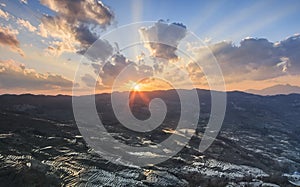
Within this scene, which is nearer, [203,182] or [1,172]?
[1,172]

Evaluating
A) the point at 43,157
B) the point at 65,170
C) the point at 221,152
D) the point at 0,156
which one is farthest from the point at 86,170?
the point at 221,152

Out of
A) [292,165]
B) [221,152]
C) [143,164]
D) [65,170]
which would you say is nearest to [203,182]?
[143,164]

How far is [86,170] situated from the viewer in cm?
8881

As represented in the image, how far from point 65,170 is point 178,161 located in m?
66.9

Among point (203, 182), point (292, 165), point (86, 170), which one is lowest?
point (292, 165)

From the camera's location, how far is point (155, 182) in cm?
8706

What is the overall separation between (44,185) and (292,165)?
177335 millimetres

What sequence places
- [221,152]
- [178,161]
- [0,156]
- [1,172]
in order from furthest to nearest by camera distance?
[221,152] < [178,161] < [0,156] < [1,172]

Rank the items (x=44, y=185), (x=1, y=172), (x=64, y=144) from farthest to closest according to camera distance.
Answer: (x=64, y=144) → (x=1, y=172) → (x=44, y=185)

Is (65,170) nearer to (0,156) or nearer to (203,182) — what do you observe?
(0,156)

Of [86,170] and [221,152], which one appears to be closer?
[86,170]

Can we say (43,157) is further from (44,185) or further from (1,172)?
(44,185)

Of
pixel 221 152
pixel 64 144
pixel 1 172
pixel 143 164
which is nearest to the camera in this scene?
pixel 1 172

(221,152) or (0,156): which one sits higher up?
(0,156)
